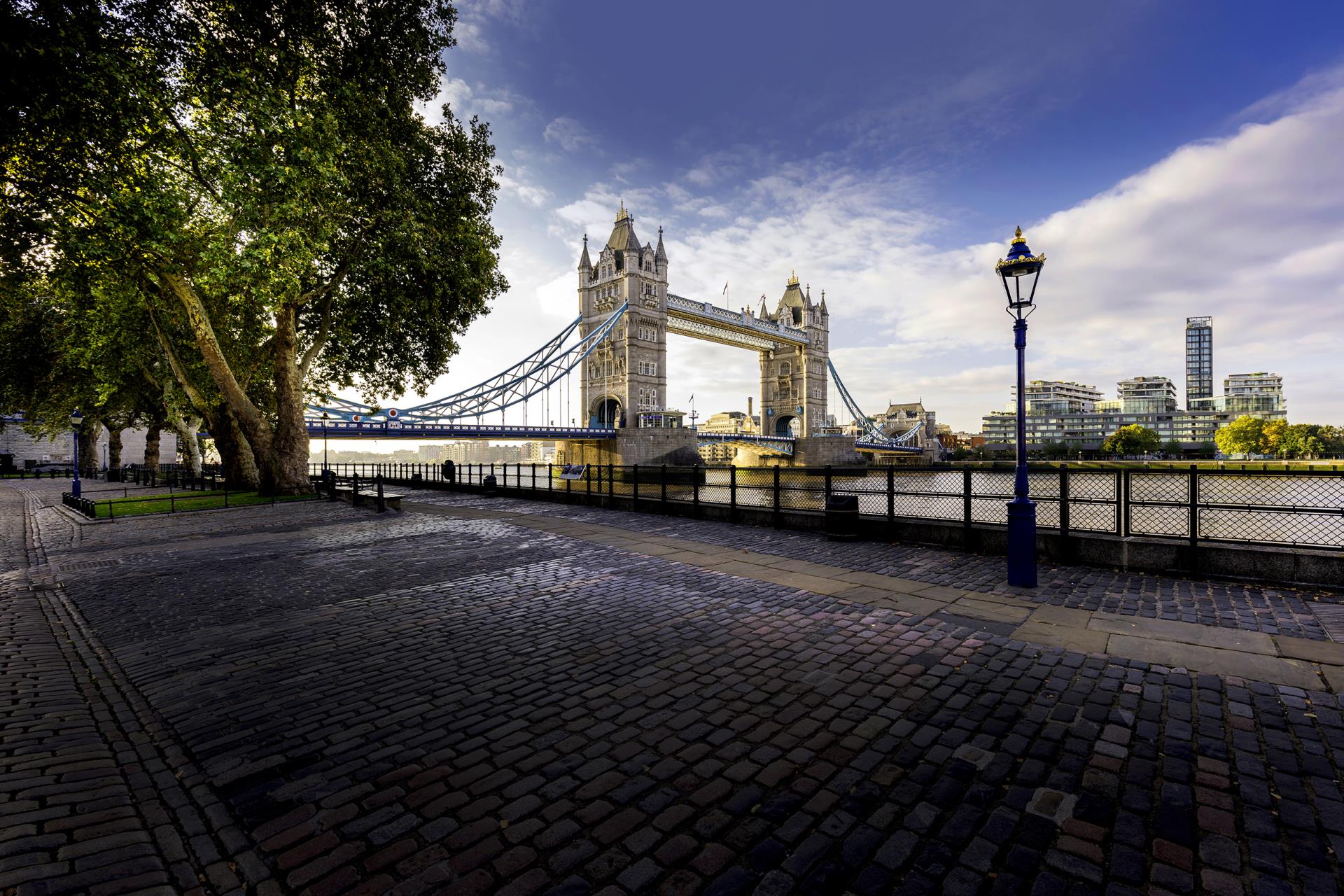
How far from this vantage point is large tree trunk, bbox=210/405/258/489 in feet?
83.2

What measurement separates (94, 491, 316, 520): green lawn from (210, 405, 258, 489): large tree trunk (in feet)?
13.3

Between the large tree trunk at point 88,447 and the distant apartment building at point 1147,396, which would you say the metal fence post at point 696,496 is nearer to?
the large tree trunk at point 88,447

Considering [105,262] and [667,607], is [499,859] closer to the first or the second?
[667,607]

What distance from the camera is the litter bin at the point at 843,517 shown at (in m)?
10.7

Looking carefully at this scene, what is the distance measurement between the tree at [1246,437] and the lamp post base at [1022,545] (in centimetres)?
13767

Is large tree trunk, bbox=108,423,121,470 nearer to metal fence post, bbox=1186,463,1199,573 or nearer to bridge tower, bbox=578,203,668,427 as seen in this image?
bridge tower, bbox=578,203,668,427

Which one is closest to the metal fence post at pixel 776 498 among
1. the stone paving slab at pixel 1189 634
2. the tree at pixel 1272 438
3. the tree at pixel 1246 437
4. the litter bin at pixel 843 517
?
the litter bin at pixel 843 517

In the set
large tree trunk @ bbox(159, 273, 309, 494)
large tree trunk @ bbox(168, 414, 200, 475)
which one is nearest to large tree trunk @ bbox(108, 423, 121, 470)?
large tree trunk @ bbox(168, 414, 200, 475)

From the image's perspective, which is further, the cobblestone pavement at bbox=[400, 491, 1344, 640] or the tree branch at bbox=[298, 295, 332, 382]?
the tree branch at bbox=[298, 295, 332, 382]

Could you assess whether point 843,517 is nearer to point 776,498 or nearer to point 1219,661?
point 776,498

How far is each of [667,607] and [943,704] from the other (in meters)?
3.03

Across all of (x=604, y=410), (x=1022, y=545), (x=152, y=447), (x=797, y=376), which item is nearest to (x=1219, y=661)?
(x=1022, y=545)

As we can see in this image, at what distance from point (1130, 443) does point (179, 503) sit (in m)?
135

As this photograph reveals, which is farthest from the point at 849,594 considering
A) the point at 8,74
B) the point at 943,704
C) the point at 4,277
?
the point at 4,277
